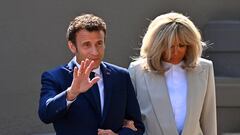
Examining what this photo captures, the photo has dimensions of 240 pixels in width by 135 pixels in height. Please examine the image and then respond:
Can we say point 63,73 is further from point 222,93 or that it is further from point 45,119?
point 222,93

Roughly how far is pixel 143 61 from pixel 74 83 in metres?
0.94

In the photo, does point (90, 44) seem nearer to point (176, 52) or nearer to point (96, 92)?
point (96, 92)

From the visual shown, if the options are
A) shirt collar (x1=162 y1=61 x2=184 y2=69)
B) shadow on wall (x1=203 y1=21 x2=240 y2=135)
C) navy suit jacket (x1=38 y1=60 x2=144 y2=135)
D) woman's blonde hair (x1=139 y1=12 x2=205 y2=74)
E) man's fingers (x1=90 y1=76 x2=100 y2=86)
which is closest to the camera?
man's fingers (x1=90 y1=76 x2=100 y2=86)

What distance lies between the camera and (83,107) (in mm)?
3000

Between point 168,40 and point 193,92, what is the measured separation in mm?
387

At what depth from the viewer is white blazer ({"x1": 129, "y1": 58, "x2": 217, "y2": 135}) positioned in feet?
11.6

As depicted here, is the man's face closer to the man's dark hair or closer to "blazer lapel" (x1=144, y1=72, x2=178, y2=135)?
the man's dark hair

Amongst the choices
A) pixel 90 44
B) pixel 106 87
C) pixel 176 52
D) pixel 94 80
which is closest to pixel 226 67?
pixel 176 52

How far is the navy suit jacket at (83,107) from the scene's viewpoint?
116 inches

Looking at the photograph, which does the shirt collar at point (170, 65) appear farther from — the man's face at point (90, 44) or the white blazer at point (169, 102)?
the man's face at point (90, 44)

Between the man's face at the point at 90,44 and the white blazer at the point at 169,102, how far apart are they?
0.67 m

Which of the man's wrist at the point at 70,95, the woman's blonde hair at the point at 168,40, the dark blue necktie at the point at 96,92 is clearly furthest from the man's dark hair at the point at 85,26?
the woman's blonde hair at the point at 168,40

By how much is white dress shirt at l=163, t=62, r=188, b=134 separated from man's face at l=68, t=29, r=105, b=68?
0.74 meters

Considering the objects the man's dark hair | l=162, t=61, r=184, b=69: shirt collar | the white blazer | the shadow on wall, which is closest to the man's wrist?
the man's dark hair
